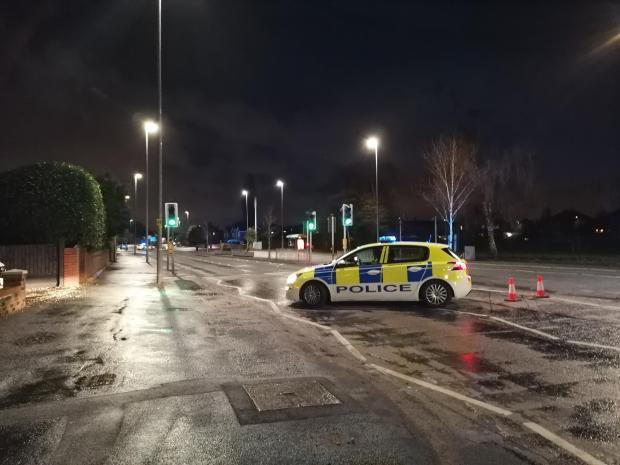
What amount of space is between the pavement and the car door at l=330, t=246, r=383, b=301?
3.71 ft

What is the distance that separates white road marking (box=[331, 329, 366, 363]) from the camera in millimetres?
7977

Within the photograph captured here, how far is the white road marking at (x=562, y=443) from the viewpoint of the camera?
4.25 meters

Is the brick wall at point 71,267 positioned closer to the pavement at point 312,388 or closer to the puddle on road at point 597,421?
the pavement at point 312,388

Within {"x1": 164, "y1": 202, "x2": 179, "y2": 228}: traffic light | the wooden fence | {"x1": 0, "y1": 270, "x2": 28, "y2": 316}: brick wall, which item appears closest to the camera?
{"x1": 0, "y1": 270, "x2": 28, "y2": 316}: brick wall

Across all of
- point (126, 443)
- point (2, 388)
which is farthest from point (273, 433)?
point (2, 388)

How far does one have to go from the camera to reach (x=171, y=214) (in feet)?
86.4

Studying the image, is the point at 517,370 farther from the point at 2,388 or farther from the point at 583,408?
the point at 2,388

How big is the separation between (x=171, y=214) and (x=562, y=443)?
23563 mm

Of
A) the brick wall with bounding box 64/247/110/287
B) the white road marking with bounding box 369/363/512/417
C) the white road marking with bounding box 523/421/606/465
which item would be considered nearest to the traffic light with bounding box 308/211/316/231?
the brick wall with bounding box 64/247/110/287

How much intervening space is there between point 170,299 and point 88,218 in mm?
7825

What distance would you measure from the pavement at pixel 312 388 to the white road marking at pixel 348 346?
3cm

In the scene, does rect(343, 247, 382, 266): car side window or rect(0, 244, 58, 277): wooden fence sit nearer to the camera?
A: rect(343, 247, 382, 266): car side window

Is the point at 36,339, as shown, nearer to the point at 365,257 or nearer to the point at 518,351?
the point at 365,257

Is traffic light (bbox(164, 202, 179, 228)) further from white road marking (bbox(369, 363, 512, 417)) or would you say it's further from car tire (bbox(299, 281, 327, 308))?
white road marking (bbox(369, 363, 512, 417))
